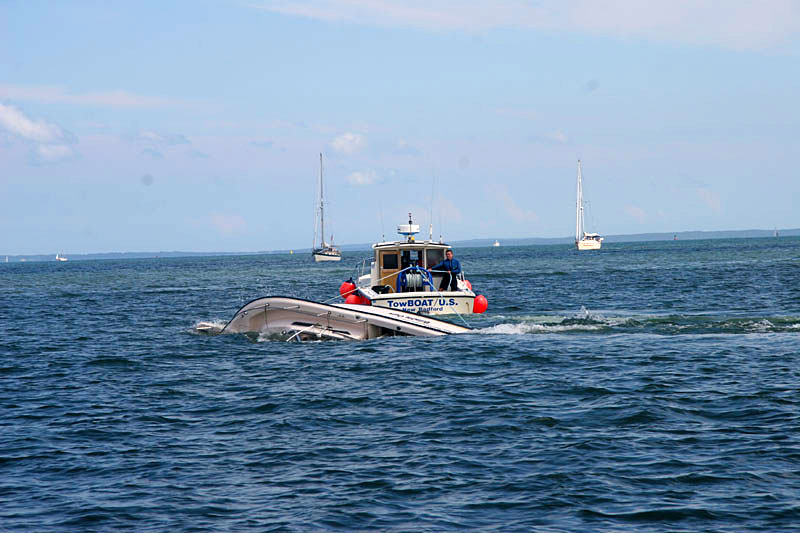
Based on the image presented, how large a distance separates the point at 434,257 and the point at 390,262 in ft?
4.86

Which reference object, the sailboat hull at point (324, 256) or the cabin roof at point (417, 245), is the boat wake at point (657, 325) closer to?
the cabin roof at point (417, 245)

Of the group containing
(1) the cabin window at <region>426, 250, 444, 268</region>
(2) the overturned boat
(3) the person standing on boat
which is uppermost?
(1) the cabin window at <region>426, 250, 444, 268</region>

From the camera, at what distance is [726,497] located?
8.36m

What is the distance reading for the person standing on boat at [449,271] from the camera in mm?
26094

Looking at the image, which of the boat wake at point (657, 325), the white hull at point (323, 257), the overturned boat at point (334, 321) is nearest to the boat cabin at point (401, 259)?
the boat wake at point (657, 325)

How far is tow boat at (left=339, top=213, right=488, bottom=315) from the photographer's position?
80.2 feet

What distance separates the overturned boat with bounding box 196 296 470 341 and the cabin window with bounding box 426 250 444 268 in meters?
5.43

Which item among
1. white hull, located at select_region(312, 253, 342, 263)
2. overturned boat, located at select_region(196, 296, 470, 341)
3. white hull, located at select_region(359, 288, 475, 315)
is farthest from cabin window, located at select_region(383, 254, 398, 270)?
white hull, located at select_region(312, 253, 342, 263)

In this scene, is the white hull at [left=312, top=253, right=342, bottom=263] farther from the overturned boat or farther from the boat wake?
the overturned boat

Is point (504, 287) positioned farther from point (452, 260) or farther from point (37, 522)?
point (37, 522)

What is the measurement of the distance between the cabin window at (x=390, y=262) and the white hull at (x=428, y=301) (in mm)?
1841

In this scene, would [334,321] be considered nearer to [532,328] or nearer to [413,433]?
[532,328]

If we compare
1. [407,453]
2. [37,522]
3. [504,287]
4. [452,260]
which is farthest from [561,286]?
[37,522]

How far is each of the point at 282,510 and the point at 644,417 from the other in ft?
19.5
